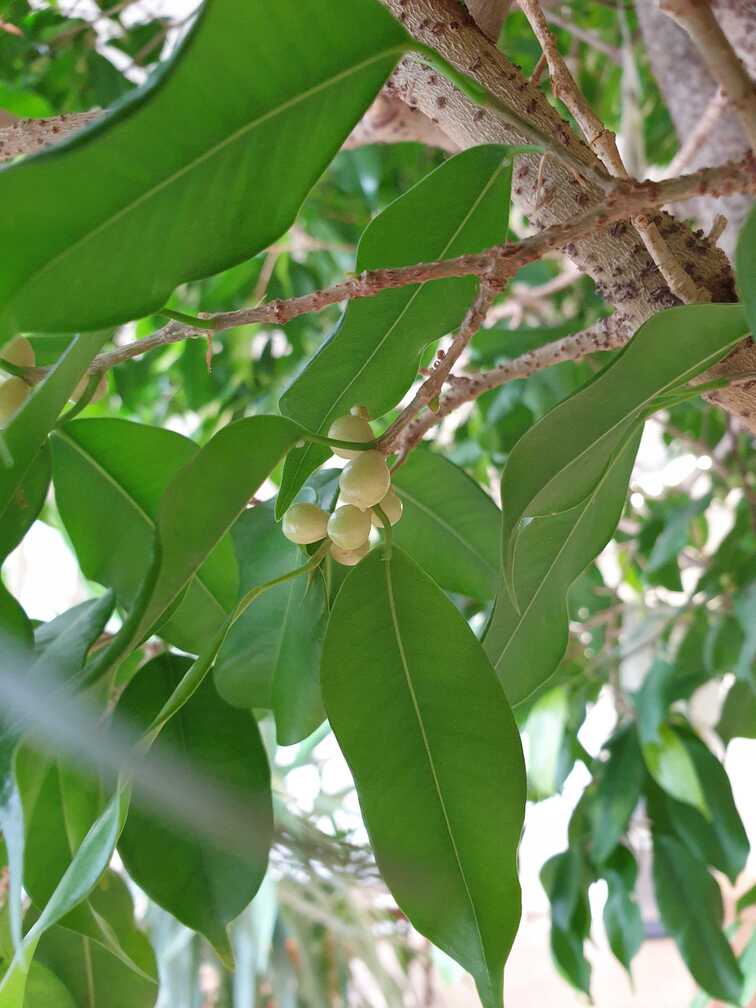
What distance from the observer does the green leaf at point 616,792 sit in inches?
43.9

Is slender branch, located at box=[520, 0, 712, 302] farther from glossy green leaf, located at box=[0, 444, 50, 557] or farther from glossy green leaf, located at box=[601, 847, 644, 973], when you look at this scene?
glossy green leaf, located at box=[601, 847, 644, 973]

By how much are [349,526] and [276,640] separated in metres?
0.11

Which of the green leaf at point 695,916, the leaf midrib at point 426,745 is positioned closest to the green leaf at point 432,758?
the leaf midrib at point 426,745

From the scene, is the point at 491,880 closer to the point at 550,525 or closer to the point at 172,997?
the point at 550,525

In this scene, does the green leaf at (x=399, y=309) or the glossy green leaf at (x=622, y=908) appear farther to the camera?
the glossy green leaf at (x=622, y=908)

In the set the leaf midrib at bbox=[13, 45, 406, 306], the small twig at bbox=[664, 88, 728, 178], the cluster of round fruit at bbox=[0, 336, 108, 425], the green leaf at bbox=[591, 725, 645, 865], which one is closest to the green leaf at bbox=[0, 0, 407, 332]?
the leaf midrib at bbox=[13, 45, 406, 306]

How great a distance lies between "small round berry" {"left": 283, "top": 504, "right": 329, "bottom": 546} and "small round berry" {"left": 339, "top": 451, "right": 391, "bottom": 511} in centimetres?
3

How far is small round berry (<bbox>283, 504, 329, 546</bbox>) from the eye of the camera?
1.27 feet

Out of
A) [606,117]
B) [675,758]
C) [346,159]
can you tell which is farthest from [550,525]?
[606,117]

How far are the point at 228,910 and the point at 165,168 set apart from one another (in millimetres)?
290

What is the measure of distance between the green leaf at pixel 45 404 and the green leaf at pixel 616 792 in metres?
0.94

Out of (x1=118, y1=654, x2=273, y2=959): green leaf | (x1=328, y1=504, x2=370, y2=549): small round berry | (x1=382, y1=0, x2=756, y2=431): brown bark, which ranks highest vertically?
(x1=382, y1=0, x2=756, y2=431): brown bark

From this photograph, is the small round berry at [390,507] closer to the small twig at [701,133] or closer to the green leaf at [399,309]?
the green leaf at [399,309]

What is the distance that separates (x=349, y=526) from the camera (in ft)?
1.25
